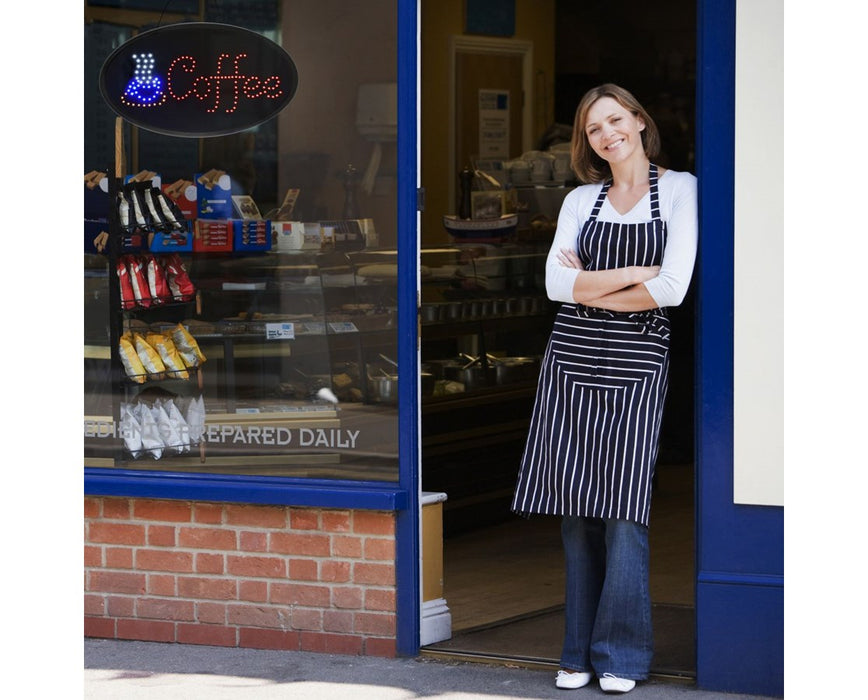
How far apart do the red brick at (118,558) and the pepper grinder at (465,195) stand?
→ 129 inches

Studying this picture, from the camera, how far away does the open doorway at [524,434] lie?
19.4 feet

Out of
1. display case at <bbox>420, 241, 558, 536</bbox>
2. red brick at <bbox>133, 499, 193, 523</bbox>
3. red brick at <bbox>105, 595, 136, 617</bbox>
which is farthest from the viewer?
display case at <bbox>420, 241, 558, 536</bbox>

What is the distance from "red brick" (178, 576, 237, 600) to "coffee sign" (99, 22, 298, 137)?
5.80ft

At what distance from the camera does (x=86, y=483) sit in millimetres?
5746

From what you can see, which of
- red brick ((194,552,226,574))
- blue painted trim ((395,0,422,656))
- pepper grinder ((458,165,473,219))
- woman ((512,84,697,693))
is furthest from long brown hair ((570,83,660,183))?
pepper grinder ((458,165,473,219))

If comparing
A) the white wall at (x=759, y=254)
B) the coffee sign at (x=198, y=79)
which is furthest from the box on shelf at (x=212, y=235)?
the white wall at (x=759, y=254)

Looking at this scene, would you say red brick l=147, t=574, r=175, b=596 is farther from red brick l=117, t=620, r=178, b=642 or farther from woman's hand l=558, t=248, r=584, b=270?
woman's hand l=558, t=248, r=584, b=270

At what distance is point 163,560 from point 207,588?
→ 8.4 inches

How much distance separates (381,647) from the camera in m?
5.46

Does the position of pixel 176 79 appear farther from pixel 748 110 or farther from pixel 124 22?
pixel 748 110

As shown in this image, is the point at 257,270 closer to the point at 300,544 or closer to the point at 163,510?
the point at 163,510

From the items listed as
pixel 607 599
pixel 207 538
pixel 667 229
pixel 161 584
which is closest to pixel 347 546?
pixel 207 538

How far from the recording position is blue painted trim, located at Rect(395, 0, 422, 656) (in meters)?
5.40

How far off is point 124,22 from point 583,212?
2126mm
